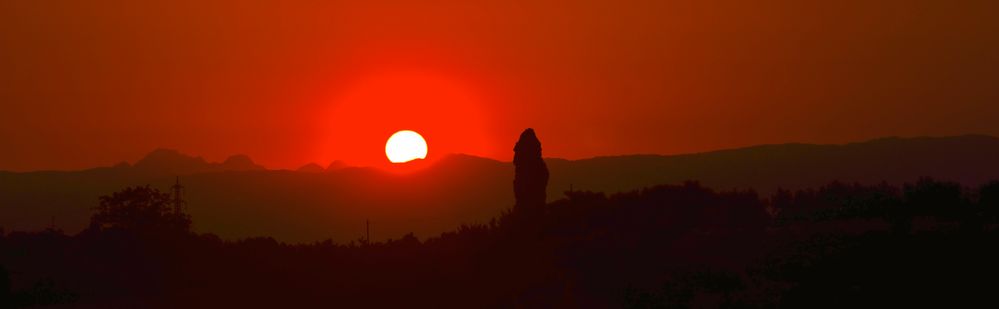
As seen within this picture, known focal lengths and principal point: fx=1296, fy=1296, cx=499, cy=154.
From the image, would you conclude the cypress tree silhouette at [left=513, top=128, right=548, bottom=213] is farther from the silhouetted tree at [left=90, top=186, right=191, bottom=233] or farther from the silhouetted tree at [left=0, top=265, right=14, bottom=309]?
the silhouetted tree at [left=90, top=186, right=191, bottom=233]

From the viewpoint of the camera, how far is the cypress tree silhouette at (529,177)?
146ft

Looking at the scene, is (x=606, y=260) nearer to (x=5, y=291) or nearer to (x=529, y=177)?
(x=529, y=177)

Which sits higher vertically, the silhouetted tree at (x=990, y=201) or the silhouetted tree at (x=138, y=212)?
the silhouetted tree at (x=138, y=212)

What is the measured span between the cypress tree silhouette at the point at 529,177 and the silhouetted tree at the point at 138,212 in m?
19.0

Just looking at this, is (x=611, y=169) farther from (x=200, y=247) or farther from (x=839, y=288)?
(x=839, y=288)

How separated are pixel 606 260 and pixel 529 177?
764 centimetres

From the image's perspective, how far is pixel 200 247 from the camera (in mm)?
48188

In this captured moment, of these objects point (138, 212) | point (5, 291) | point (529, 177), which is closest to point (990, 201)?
point (529, 177)

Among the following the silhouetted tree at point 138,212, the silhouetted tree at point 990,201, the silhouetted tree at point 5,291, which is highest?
the silhouetted tree at point 138,212

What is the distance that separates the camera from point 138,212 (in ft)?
191

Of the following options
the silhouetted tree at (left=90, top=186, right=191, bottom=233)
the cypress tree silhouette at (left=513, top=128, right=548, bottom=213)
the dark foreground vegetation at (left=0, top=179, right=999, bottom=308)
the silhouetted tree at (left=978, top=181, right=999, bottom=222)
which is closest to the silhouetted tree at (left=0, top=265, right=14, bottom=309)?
the dark foreground vegetation at (left=0, top=179, right=999, bottom=308)

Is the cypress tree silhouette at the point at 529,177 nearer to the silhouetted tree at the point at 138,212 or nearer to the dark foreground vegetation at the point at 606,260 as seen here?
the dark foreground vegetation at the point at 606,260

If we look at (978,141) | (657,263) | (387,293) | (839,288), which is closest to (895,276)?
(839,288)

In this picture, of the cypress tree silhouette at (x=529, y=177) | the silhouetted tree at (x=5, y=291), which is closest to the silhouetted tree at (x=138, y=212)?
the silhouetted tree at (x=5, y=291)
